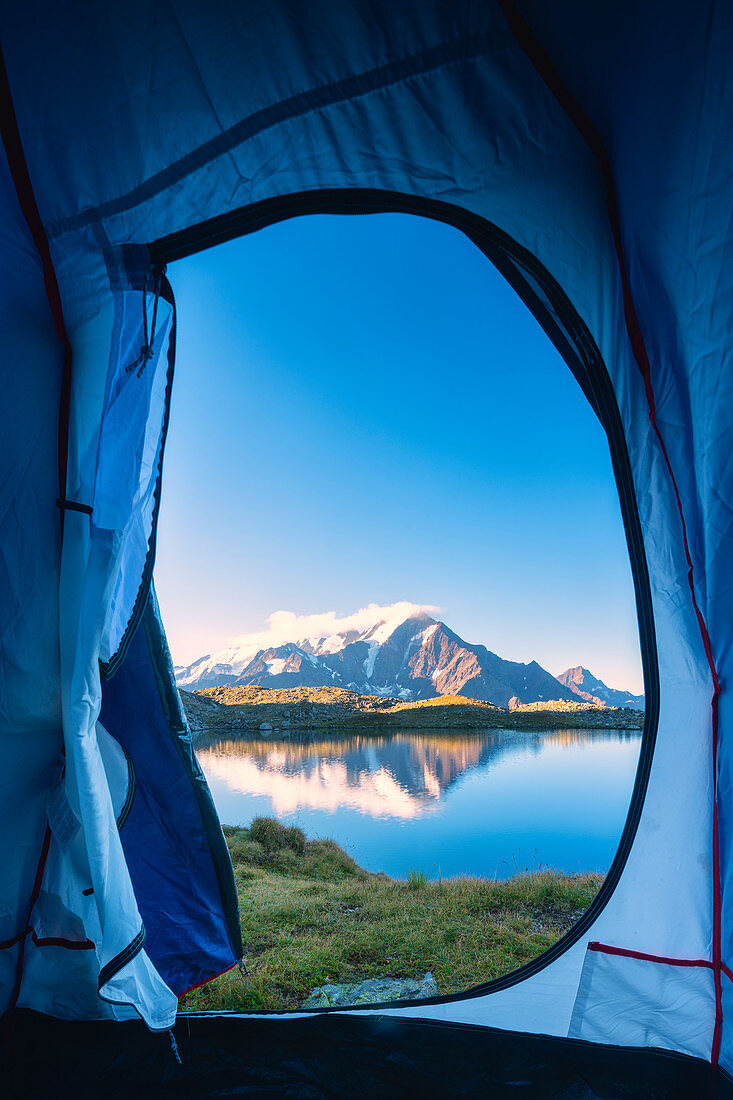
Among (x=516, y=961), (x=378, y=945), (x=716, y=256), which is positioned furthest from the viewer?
(x=378, y=945)

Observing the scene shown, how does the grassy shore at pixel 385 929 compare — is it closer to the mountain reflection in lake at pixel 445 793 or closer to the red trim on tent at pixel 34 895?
the red trim on tent at pixel 34 895

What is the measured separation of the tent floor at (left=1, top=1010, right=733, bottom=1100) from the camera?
164 cm

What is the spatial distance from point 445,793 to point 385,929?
20.3 meters

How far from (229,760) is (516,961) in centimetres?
2865

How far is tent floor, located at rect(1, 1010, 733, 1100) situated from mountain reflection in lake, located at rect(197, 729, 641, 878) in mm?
3701

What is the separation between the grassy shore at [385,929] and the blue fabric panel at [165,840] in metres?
0.39

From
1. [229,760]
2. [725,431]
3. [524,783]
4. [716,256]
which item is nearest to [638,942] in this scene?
[725,431]

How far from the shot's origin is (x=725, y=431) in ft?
4.16

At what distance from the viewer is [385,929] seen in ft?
11.6

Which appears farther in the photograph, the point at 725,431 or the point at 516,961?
the point at 516,961

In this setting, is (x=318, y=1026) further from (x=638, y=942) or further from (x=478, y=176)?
(x=478, y=176)

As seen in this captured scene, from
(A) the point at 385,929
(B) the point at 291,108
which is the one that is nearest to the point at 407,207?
(B) the point at 291,108

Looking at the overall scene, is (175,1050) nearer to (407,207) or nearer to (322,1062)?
(322,1062)

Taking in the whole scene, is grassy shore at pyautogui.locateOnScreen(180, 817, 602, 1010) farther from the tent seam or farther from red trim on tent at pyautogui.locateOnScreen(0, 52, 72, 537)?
the tent seam
